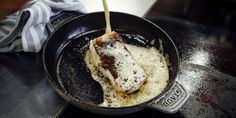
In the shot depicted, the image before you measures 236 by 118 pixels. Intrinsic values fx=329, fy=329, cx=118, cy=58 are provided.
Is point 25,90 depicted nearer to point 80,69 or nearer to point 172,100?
point 80,69

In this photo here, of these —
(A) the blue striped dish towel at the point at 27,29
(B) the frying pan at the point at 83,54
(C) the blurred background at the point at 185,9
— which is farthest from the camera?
(C) the blurred background at the point at 185,9

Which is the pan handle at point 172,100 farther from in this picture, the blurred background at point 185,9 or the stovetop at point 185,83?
the blurred background at point 185,9

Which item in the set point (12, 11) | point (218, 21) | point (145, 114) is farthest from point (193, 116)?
point (12, 11)

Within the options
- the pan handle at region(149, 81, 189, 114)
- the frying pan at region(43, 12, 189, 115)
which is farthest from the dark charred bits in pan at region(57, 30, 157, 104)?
the pan handle at region(149, 81, 189, 114)

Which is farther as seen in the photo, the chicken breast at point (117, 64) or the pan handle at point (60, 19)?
the pan handle at point (60, 19)

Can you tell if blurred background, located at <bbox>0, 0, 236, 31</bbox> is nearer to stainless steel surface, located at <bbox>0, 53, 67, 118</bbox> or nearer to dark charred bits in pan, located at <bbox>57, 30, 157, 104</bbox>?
dark charred bits in pan, located at <bbox>57, 30, 157, 104</bbox>

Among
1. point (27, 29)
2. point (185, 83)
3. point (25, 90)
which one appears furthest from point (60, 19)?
point (185, 83)

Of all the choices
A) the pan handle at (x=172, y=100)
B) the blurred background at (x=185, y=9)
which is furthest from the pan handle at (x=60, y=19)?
the pan handle at (x=172, y=100)
